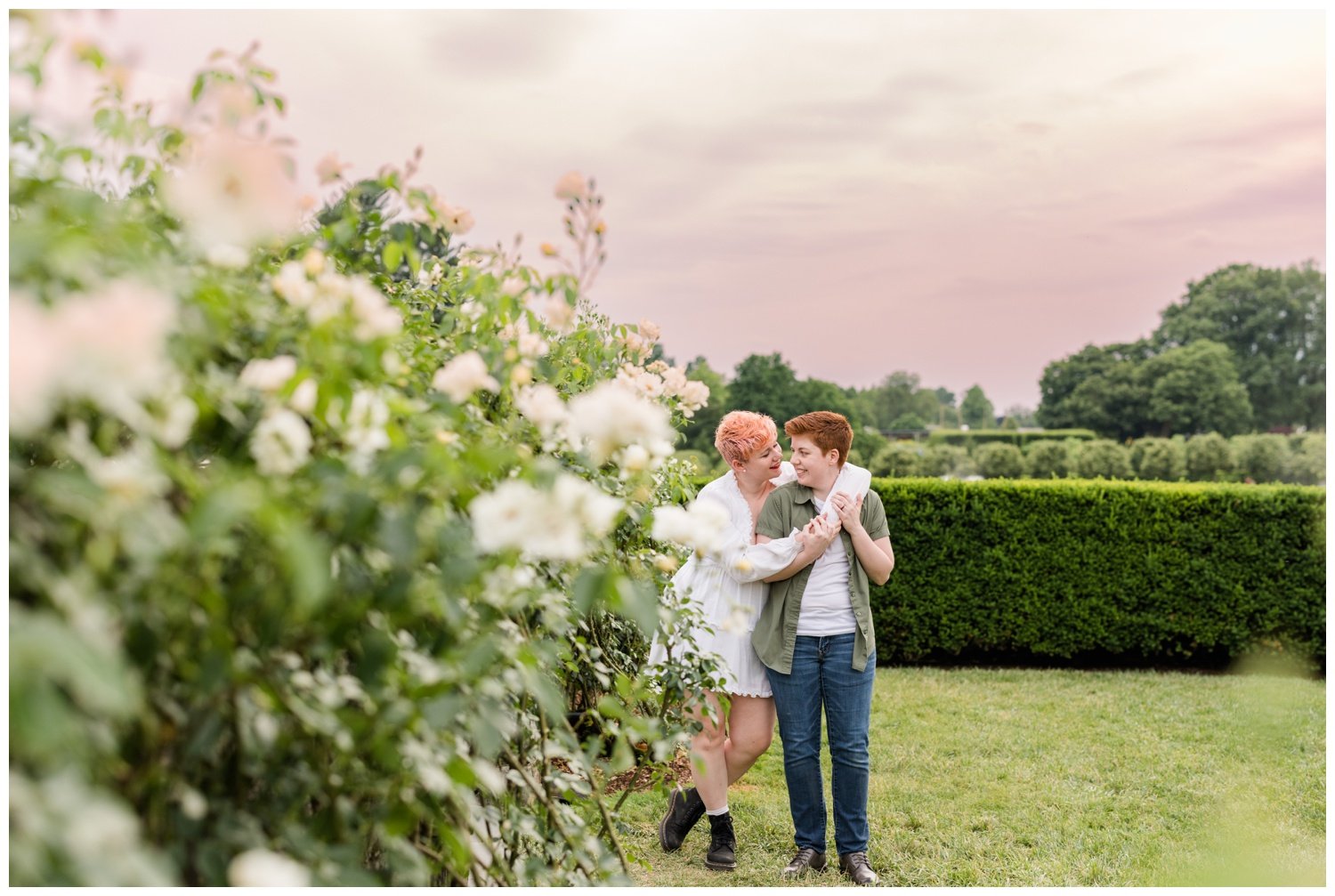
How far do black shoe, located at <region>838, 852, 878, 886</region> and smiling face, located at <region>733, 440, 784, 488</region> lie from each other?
1.40m

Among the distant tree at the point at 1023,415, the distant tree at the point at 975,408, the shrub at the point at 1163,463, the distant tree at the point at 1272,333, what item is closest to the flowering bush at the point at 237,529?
the shrub at the point at 1163,463

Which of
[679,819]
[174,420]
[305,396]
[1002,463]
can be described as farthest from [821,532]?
[1002,463]

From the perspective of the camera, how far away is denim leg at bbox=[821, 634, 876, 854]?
338 cm

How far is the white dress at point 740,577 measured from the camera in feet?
11.1

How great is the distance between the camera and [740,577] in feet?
11.3

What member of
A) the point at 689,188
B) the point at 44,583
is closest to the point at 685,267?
the point at 689,188

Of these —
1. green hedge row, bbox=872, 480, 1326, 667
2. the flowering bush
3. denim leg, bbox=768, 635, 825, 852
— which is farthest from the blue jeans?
green hedge row, bbox=872, 480, 1326, 667

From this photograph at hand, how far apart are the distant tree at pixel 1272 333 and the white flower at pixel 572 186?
65.2 meters

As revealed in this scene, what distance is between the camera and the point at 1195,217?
1260 inches

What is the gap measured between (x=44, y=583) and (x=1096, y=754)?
5.32 meters

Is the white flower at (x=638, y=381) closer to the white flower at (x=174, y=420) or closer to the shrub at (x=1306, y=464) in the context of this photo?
the white flower at (x=174, y=420)

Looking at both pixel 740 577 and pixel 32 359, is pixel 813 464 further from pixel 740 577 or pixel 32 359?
pixel 32 359

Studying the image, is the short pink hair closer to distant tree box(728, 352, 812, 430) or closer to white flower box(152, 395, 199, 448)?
white flower box(152, 395, 199, 448)

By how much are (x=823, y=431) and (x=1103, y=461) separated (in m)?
19.8
